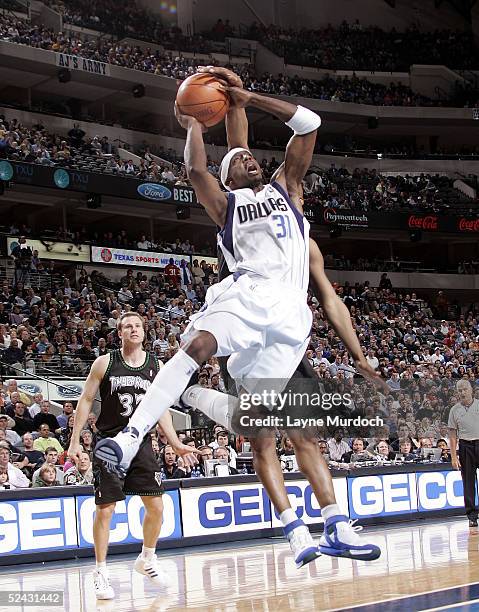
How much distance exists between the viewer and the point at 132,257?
27.9m

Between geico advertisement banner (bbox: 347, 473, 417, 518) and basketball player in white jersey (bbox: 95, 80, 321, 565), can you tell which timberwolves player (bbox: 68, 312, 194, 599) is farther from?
geico advertisement banner (bbox: 347, 473, 417, 518)

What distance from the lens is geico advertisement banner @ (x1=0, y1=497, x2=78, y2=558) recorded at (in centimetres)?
975

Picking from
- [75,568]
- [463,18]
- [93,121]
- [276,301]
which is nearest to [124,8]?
[93,121]

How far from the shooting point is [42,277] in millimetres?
22016

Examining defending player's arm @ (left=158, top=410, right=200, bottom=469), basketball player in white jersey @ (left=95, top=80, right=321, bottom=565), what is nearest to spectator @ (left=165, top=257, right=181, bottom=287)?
defending player's arm @ (left=158, top=410, right=200, bottom=469)

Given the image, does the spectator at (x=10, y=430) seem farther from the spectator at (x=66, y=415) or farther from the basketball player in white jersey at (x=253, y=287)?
the basketball player in white jersey at (x=253, y=287)

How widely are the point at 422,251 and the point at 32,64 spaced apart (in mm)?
18861

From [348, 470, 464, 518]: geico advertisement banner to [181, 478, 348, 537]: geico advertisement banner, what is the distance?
496 millimetres

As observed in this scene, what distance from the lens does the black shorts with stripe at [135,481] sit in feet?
23.0

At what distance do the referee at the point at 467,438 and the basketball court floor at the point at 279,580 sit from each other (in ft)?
2.16

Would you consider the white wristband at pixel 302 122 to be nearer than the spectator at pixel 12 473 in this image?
Yes

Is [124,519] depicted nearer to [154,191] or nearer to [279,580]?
[279,580]

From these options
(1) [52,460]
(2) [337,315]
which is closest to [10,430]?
(1) [52,460]

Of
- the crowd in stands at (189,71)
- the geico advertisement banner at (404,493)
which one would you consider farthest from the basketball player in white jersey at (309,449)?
the crowd in stands at (189,71)
